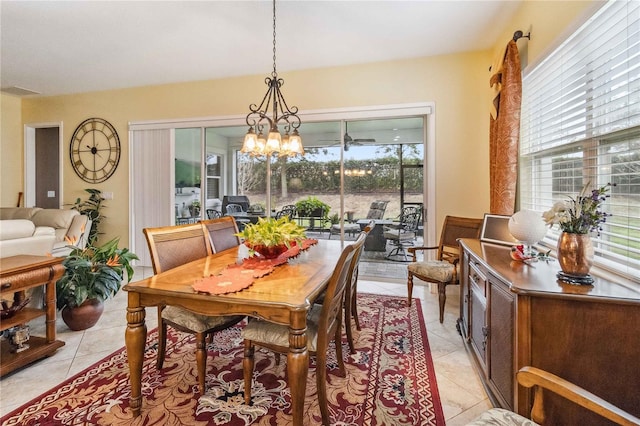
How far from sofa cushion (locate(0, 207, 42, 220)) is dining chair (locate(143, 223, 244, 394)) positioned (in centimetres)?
382

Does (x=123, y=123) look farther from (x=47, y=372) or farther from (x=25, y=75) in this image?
(x=47, y=372)

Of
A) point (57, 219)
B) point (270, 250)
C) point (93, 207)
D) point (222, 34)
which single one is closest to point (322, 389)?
point (270, 250)

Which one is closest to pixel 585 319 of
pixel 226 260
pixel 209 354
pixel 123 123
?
pixel 226 260

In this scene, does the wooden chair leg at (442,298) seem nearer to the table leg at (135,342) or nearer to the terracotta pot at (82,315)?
the table leg at (135,342)

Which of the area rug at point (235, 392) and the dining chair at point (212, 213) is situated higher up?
the dining chair at point (212, 213)

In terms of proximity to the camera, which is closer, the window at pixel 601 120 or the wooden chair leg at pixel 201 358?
the window at pixel 601 120

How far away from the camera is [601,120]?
1651 mm

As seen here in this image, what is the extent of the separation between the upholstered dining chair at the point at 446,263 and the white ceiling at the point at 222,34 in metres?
1.94

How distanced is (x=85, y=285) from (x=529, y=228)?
11.0ft

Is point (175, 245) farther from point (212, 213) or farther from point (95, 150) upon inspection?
point (95, 150)

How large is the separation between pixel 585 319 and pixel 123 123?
577cm

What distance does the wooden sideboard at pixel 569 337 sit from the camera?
1.12m

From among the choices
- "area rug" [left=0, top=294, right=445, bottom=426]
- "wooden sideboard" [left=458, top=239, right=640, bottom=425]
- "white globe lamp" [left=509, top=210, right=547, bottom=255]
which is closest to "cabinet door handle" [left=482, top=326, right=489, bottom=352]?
"wooden sideboard" [left=458, top=239, right=640, bottom=425]

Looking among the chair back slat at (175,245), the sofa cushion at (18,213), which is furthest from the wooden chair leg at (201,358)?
the sofa cushion at (18,213)
